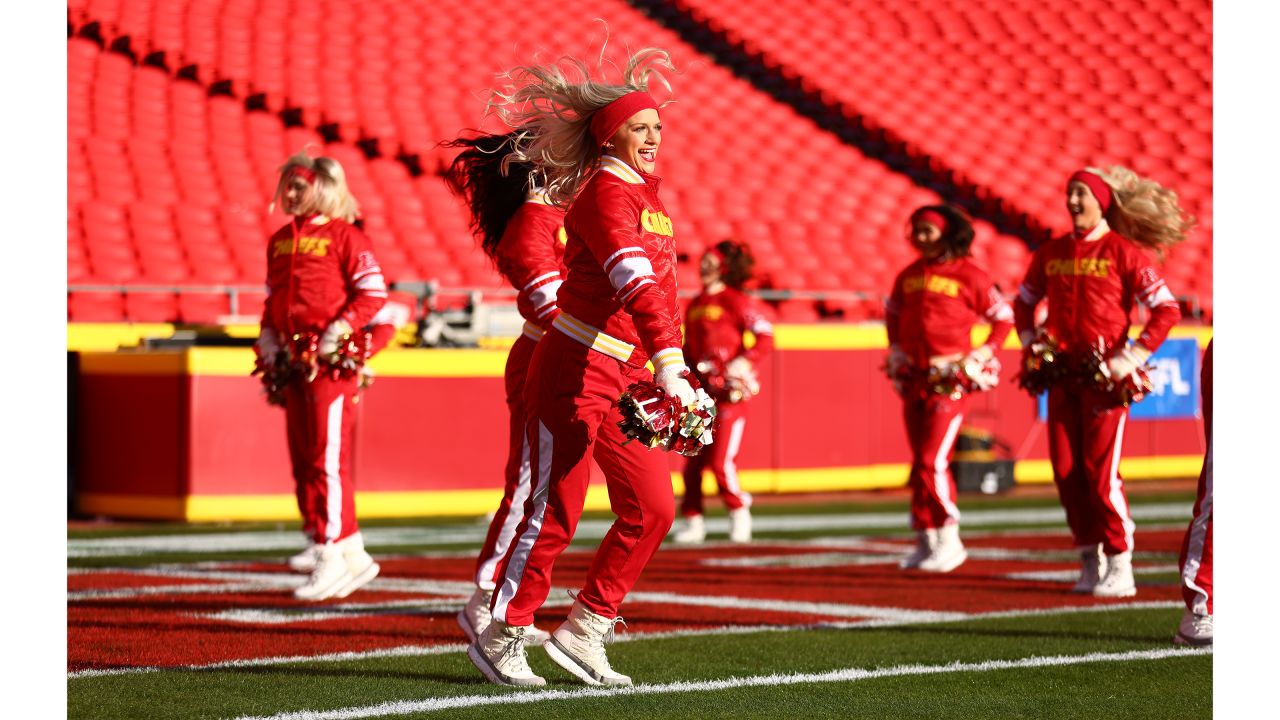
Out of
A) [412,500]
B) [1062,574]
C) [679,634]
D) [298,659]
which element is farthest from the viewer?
[412,500]

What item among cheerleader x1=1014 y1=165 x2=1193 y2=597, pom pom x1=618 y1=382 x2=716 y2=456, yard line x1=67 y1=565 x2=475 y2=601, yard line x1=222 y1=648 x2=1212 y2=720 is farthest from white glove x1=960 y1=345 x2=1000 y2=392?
pom pom x1=618 y1=382 x2=716 y2=456

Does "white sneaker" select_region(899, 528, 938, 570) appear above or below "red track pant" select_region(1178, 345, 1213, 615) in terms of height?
below

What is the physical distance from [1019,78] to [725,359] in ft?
44.6

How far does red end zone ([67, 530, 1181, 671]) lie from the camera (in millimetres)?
5711

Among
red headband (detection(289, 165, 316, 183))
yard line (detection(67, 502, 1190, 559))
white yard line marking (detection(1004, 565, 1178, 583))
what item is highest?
red headband (detection(289, 165, 316, 183))

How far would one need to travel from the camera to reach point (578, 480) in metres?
4.81

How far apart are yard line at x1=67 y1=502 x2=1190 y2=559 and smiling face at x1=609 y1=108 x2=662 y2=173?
499 centimetres

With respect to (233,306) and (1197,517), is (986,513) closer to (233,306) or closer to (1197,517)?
(233,306)

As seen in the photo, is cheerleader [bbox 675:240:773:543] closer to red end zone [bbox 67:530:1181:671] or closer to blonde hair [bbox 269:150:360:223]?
red end zone [bbox 67:530:1181:671]

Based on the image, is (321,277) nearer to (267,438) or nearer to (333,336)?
(333,336)

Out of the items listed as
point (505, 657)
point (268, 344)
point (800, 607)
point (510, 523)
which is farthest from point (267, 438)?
point (505, 657)

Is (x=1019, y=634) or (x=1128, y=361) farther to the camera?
(x=1128, y=361)

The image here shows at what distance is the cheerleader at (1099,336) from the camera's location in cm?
712
